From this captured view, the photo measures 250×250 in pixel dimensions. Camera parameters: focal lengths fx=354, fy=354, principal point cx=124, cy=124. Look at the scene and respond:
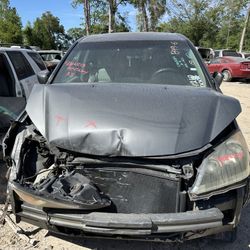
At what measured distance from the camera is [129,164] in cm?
265

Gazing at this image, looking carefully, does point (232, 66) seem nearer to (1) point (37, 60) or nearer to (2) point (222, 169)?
(1) point (37, 60)

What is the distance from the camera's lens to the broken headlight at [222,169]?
2506 millimetres

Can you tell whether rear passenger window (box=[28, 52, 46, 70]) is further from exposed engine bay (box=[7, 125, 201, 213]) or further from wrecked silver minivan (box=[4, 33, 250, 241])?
exposed engine bay (box=[7, 125, 201, 213])

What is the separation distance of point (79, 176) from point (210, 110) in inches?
47.5

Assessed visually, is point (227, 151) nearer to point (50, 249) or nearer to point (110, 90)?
point (110, 90)

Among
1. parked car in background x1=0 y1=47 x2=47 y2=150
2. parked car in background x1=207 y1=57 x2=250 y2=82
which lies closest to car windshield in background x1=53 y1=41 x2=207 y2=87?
parked car in background x1=0 y1=47 x2=47 y2=150

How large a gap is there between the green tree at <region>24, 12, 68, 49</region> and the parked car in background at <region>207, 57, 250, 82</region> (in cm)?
3465

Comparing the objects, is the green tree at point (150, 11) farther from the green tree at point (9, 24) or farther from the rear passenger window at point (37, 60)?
the rear passenger window at point (37, 60)

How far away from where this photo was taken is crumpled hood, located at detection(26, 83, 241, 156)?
2.65m

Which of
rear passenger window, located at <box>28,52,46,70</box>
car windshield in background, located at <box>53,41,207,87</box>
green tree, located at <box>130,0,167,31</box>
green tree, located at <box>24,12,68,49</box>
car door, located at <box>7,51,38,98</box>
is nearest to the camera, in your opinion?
car windshield in background, located at <box>53,41,207,87</box>

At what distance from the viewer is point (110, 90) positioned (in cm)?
335

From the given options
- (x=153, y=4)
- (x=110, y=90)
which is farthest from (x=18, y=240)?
(x=153, y=4)

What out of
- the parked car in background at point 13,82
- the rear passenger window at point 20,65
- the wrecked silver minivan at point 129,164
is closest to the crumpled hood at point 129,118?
the wrecked silver minivan at point 129,164

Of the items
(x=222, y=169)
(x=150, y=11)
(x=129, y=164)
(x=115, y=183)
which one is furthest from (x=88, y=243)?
(x=150, y=11)
